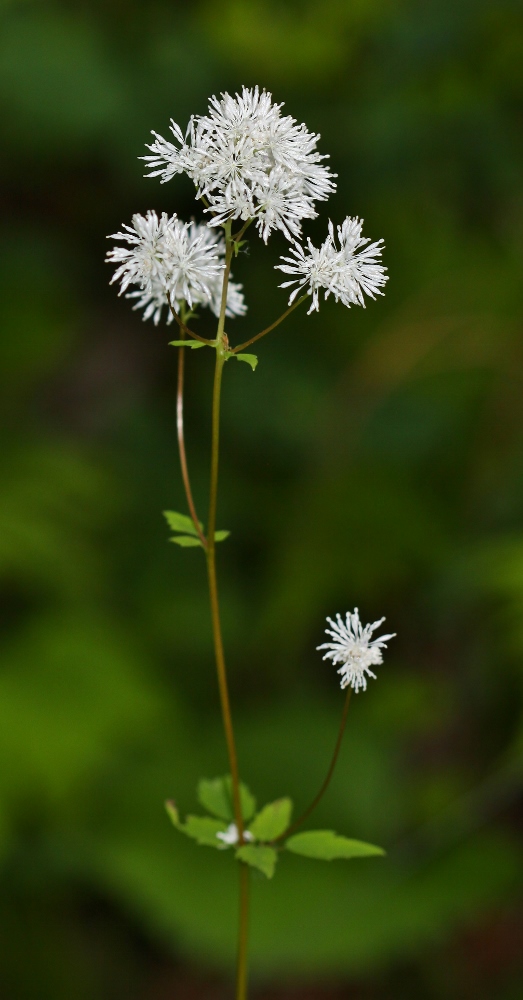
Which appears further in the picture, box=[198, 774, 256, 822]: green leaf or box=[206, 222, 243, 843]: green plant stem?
box=[198, 774, 256, 822]: green leaf

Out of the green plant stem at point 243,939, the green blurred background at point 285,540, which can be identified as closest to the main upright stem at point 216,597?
the green plant stem at point 243,939

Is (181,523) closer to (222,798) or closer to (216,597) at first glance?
(216,597)

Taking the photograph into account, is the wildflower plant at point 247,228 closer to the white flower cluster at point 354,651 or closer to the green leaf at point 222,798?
the white flower cluster at point 354,651

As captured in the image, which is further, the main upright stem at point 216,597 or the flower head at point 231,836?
the flower head at point 231,836

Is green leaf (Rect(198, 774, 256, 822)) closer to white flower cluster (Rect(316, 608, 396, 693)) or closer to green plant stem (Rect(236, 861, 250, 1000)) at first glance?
green plant stem (Rect(236, 861, 250, 1000))

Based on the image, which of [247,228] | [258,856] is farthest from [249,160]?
[258,856]

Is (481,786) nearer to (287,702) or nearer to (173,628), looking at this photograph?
(287,702)

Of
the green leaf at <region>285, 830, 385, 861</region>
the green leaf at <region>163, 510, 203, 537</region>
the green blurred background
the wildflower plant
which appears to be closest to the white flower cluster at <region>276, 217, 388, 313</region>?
the wildflower plant
